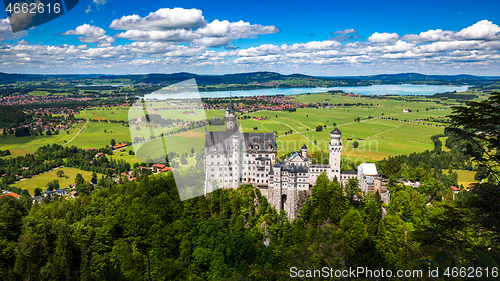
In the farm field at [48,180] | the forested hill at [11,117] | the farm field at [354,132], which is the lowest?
the farm field at [48,180]

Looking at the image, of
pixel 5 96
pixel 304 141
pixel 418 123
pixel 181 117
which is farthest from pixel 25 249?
pixel 5 96

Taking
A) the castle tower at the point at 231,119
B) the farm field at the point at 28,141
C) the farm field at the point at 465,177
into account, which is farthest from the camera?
the farm field at the point at 28,141

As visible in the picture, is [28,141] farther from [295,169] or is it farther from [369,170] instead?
[369,170]

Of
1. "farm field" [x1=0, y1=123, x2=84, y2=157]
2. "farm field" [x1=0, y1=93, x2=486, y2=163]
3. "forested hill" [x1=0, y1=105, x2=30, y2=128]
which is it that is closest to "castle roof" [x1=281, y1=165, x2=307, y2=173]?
"farm field" [x1=0, y1=93, x2=486, y2=163]

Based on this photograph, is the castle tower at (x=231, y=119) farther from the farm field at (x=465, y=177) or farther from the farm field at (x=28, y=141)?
the farm field at (x=28, y=141)

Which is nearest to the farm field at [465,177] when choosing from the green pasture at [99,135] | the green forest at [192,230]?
the green forest at [192,230]

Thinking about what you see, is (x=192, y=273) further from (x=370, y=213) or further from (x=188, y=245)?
(x=370, y=213)
